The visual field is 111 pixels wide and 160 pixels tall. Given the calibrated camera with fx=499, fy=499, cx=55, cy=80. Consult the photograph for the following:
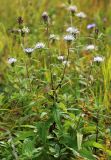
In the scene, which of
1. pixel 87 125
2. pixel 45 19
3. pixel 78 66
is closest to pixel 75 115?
pixel 87 125

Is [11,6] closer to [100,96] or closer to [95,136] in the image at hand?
[100,96]

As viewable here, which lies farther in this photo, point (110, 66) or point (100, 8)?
point (100, 8)

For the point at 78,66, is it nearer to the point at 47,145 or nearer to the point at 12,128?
the point at 12,128

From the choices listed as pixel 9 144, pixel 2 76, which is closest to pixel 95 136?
pixel 9 144

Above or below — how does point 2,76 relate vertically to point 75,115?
above

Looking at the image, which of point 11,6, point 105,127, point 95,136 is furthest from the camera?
point 11,6

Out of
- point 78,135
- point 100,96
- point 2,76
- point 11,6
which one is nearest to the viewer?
point 78,135

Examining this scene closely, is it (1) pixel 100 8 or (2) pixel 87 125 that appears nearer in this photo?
(2) pixel 87 125

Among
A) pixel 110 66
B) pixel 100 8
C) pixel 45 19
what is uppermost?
pixel 100 8

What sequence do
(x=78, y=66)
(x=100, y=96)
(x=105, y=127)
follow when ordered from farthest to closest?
(x=78, y=66), (x=100, y=96), (x=105, y=127)
